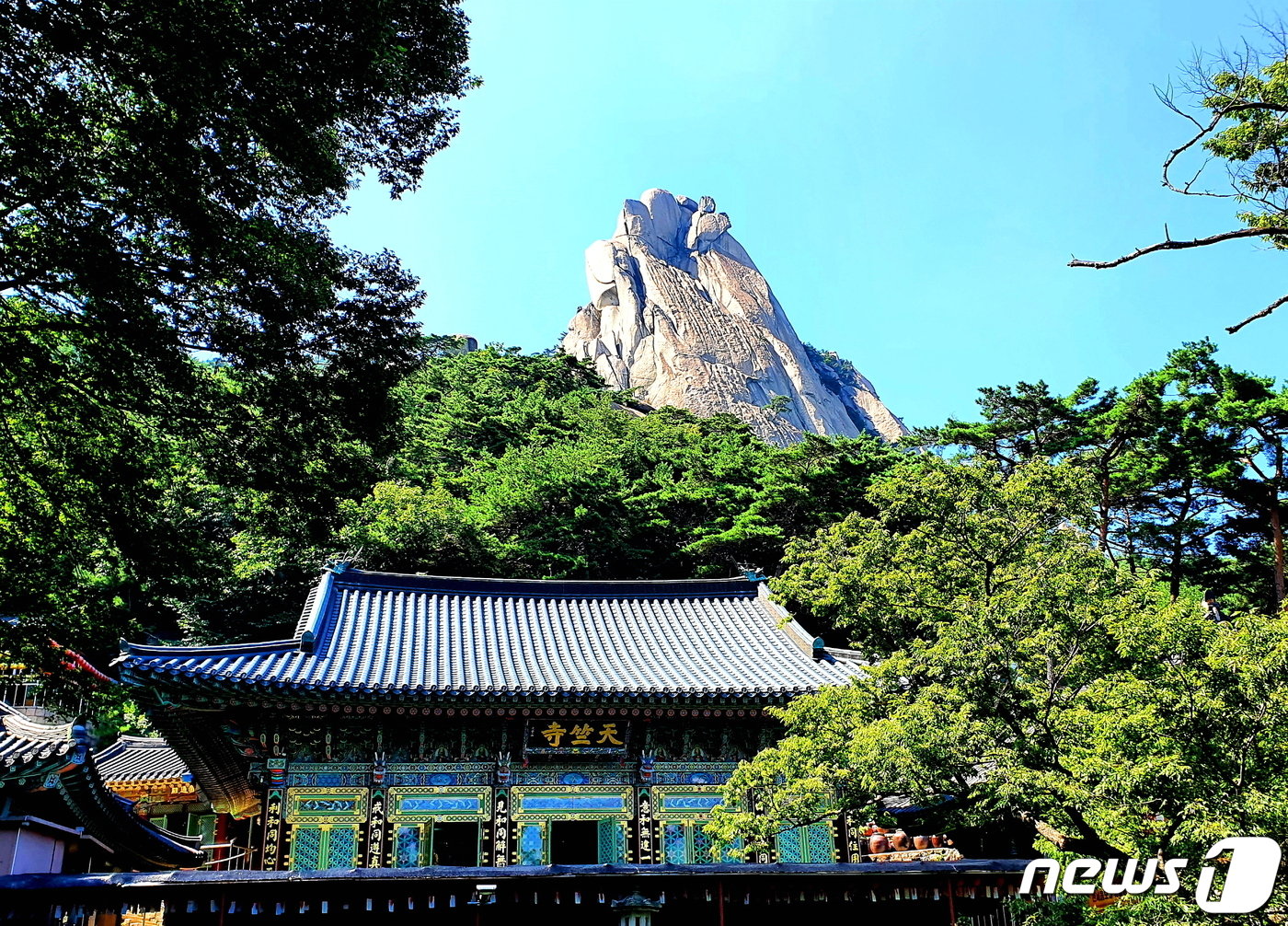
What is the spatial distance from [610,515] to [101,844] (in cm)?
1837

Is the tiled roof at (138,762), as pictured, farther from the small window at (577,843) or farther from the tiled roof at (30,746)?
the small window at (577,843)

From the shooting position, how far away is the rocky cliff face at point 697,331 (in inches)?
2908

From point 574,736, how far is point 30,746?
6528mm

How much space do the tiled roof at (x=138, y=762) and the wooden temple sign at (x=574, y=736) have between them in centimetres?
707

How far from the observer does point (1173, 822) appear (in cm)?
777

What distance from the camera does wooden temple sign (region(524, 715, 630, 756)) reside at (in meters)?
13.1

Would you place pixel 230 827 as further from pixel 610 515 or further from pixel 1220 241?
pixel 1220 241

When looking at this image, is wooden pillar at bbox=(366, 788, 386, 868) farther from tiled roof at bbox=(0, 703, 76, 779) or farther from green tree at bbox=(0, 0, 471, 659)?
green tree at bbox=(0, 0, 471, 659)

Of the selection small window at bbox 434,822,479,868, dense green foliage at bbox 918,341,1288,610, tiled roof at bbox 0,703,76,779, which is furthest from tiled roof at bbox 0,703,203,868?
dense green foliage at bbox 918,341,1288,610

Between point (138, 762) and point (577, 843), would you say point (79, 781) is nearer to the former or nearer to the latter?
point (577, 843)

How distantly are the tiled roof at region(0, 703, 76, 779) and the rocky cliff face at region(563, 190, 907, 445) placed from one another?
58.4 meters

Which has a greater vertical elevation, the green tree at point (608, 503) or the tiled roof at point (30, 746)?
the green tree at point (608, 503)

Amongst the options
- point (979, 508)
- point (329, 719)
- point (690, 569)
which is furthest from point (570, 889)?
point (690, 569)

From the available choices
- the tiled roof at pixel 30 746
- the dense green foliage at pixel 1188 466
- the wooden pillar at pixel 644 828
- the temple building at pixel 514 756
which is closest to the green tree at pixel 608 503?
the dense green foliage at pixel 1188 466
